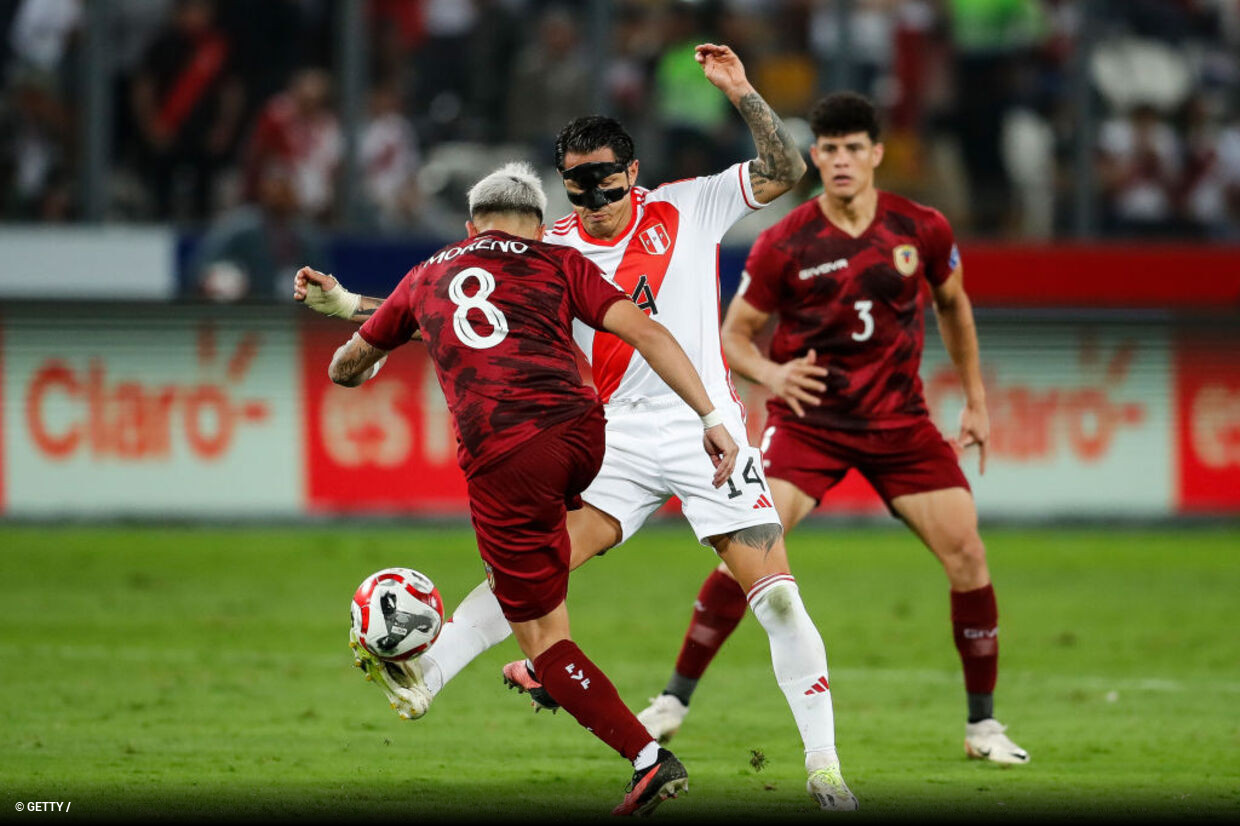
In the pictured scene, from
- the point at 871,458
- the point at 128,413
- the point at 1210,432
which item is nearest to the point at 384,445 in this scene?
the point at 128,413

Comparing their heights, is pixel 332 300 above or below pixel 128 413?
above

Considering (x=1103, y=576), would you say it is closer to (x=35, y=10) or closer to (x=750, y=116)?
(x=750, y=116)

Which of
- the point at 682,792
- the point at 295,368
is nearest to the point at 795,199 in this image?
the point at 295,368

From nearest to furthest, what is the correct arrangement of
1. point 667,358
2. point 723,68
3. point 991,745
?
1. point 667,358
2. point 723,68
3. point 991,745

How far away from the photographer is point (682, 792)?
5898 mm

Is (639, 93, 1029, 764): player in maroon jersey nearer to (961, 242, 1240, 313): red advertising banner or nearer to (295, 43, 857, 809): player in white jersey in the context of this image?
(295, 43, 857, 809): player in white jersey

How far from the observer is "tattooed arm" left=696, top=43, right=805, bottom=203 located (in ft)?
21.0

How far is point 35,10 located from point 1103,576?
9576 millimetres

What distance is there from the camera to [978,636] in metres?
7.27

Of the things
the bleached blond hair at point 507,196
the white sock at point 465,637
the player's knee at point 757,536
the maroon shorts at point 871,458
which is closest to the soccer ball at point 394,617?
the white sock at point 465,637

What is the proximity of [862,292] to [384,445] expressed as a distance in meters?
6.55

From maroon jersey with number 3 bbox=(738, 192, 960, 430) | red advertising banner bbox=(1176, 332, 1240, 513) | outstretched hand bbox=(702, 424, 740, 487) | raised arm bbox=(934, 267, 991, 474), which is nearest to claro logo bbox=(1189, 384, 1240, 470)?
red advertising banner bbox=(1176, 332, 1240, 513)

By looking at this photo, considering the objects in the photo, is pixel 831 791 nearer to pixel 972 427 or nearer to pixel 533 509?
pixel 533 509

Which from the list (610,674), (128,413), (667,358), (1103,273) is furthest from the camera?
(1103,273)
